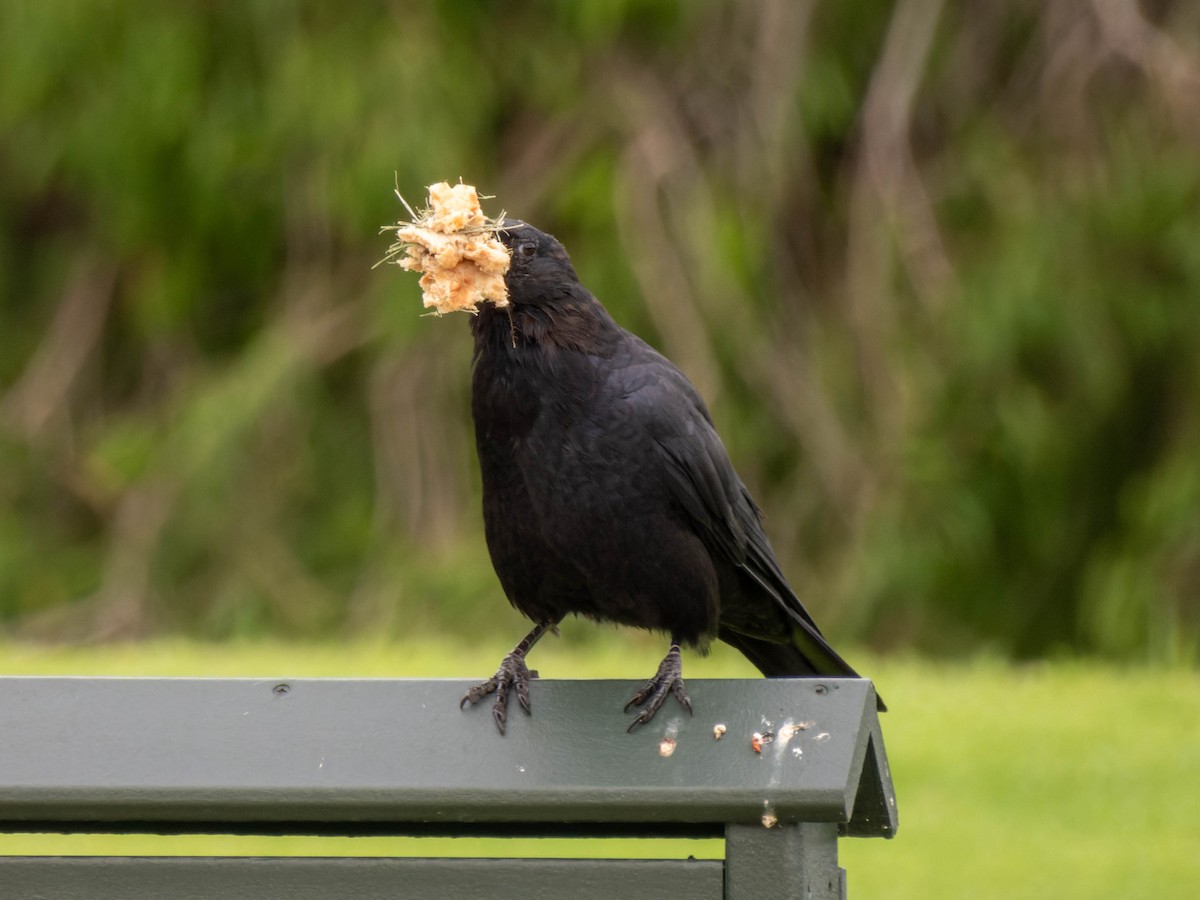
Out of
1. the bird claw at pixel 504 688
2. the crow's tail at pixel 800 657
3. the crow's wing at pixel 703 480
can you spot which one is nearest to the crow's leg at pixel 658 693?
the bird claw at pixel 504 688

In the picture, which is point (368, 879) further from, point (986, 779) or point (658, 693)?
point (986, 779)

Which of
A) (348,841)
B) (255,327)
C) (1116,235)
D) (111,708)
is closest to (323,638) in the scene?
(255,327)

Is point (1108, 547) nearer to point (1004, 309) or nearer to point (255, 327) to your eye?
point (1004, 309)

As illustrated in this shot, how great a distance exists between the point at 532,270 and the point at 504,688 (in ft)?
3.59

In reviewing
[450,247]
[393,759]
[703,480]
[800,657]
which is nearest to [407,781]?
[393,759]

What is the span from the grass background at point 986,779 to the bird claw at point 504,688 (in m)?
2.03

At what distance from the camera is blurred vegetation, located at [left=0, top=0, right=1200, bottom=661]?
7.41 m

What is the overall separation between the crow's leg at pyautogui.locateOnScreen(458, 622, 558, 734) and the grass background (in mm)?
1842

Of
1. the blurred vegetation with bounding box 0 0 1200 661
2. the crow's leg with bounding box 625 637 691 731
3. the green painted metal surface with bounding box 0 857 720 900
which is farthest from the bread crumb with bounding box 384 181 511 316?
the blurred vegetation with bounding box 0 0 1200 661

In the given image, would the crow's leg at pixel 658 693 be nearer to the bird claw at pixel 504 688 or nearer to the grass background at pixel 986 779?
the bird claw at pixel 504 688

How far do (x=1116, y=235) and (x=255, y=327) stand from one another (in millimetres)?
4342

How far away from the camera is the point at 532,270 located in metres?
3.48

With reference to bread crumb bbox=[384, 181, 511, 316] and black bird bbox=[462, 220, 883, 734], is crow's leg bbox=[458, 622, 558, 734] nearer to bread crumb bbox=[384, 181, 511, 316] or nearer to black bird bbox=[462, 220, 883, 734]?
black bird bbox=[462, 220, 883, 734]

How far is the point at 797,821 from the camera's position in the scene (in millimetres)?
2109
